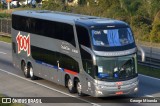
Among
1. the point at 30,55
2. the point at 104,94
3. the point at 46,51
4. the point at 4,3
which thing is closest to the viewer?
the point at 104,94

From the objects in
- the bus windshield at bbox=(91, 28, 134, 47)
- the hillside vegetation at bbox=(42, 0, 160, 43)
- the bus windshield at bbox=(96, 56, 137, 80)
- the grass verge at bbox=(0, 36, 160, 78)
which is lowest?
the hillside vegetation at bbox=(42, 0, 160, 43)

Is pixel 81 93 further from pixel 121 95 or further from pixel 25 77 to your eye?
pixel 25 77

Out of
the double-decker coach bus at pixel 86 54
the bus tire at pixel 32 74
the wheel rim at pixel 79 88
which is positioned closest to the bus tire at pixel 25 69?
the bus tire at pixel 32 74

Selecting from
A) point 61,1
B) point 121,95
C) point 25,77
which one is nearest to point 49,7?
point 61,1

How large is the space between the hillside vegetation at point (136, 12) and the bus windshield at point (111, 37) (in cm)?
3206

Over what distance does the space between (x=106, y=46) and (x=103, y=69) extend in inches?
39.2

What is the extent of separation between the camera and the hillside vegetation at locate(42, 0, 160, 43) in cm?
5479

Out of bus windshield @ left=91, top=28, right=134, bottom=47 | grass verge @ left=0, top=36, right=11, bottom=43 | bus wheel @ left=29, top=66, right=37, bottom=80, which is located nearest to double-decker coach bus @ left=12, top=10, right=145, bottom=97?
bus windshield @ left=91, top=28, right=134, bottom=47

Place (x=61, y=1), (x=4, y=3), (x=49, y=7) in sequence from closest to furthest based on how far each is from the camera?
(x=49, y=7), (x=61, y=1), (x=4, y=3)

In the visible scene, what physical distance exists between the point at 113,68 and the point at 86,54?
4.51 ft

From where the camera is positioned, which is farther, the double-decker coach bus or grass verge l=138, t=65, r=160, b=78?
grass verge l=138, t=65, r=160, b=78

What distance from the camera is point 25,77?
92.3 feet

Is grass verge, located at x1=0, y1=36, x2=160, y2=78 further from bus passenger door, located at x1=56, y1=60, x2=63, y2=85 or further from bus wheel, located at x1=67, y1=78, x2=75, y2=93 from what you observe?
bus wheel, located at x1=67, y1=78, x2=75, y2=93

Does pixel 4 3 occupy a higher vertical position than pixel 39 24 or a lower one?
lower
